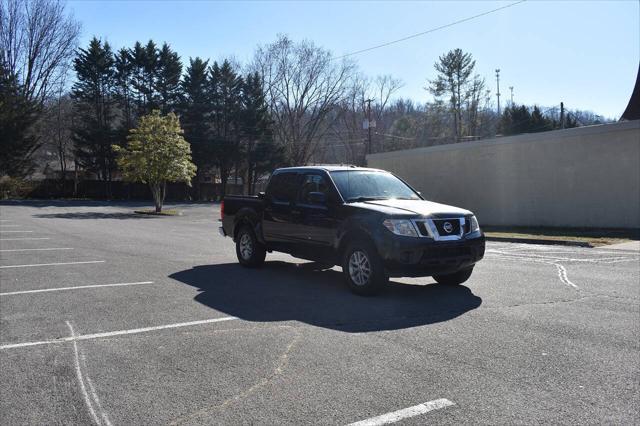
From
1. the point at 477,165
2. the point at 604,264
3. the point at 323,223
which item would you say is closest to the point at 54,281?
the point at 323,223

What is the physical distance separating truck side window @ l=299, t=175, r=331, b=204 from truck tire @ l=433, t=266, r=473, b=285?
2.20 m

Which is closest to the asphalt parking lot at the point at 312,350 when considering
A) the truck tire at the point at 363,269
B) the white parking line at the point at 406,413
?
the white parking line at the point at 406,413

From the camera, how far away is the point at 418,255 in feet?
23.0

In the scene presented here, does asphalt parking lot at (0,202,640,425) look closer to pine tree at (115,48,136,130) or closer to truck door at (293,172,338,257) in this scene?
truck door at (293,172,338,257)

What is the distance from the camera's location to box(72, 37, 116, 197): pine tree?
55562 millimetres

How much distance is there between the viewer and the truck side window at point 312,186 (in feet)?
27.8

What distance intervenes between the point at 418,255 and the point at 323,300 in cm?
144

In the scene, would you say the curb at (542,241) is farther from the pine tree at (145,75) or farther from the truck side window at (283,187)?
the pine tree at (145,75)

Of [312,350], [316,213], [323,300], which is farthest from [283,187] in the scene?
[312,350]

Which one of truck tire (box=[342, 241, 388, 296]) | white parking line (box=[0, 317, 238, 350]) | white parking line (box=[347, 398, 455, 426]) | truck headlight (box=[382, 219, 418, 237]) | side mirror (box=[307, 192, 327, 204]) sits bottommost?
white parking line (box=[347, 398, 455, 426])

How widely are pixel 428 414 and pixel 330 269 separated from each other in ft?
21.6

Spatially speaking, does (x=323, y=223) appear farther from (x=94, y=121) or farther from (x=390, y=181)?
(x=94, y=121)

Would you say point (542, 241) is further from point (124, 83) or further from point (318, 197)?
point (124, 83)

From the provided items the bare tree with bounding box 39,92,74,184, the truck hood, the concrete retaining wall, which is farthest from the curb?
the bare tree with bounding box 39,92,74,184
